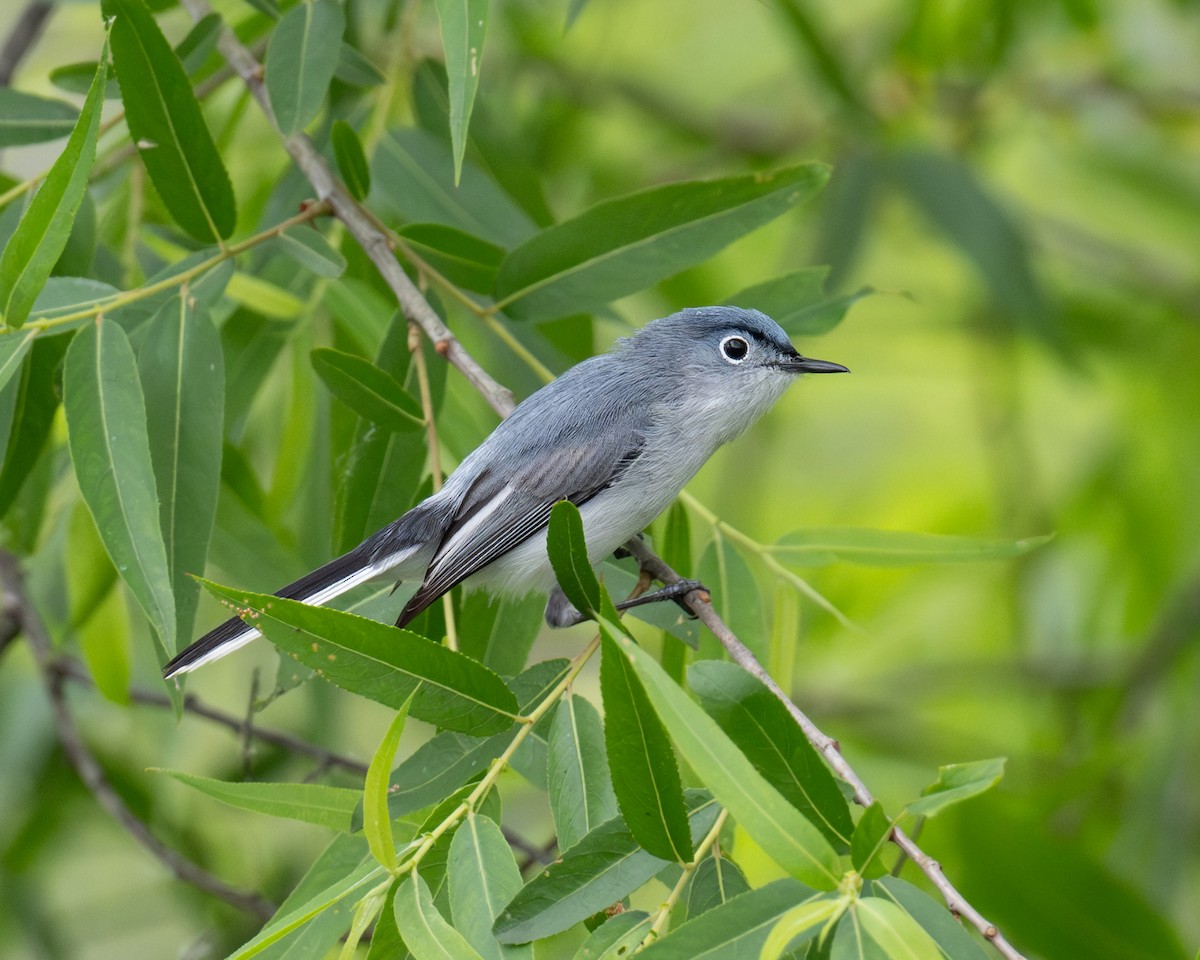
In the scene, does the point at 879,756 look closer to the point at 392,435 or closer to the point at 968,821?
the point at 968,821

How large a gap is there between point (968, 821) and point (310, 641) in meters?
1.85

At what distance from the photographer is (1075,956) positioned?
274 cm

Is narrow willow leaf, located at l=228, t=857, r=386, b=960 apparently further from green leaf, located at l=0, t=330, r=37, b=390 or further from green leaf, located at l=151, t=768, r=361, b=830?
green leaf, located at l=0, t=330, r=37, b=390

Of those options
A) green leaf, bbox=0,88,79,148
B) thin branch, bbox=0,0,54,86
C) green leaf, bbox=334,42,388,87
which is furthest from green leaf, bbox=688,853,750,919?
thin branch, bbox=0,0,54,86

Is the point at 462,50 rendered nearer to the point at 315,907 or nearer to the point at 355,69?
the point at 355,69

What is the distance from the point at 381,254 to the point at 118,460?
63 centimetres

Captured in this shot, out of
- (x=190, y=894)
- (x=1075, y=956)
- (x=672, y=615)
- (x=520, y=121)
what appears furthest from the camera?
(x=520, y=121)

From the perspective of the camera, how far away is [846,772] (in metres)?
1.61

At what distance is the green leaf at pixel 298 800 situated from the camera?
65.2 inches

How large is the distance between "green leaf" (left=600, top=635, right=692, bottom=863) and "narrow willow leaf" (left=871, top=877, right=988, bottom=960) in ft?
0.80

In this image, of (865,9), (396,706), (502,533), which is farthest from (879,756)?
(865,9)

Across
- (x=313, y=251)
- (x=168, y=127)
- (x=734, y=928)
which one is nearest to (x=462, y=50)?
(x=313, y=251)

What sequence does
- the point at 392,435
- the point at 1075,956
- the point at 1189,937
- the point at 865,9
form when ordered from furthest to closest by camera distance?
the point at 865,9
the point at 1189,937
the point at 1075,956
the point at 392,435

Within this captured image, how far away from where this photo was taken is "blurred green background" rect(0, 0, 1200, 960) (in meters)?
3.55
